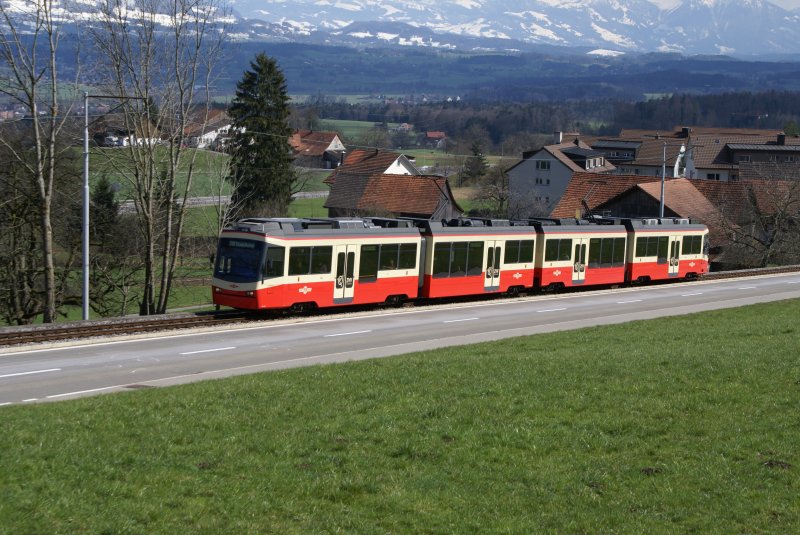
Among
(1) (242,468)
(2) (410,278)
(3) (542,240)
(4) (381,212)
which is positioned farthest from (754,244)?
(1) (242,468)

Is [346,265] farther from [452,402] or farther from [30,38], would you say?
[452,402]

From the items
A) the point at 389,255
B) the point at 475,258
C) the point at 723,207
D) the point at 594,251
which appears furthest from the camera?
the point at 723,207

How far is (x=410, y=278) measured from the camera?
106ft

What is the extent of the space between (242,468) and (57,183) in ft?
93.5

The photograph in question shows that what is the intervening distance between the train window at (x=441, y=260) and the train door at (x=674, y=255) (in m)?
15.1

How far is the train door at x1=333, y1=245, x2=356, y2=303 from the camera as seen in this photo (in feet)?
96.8

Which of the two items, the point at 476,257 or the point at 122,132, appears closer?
the point at 476,257

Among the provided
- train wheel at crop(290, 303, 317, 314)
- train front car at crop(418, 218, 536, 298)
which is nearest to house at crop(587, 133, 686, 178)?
train front car at crop(418, 218, 536, 298)

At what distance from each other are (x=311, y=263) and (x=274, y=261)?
4.51 ft

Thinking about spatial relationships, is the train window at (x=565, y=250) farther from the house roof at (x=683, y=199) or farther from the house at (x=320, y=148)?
the house at (x=320, y=148)

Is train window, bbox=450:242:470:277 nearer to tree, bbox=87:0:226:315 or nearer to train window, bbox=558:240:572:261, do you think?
train window, bbox=558:240:572:261

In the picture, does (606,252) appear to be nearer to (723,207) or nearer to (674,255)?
(674,255)

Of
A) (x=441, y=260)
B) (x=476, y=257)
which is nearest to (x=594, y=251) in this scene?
(x=476, y=257)

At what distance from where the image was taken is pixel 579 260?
3959 centimetres
